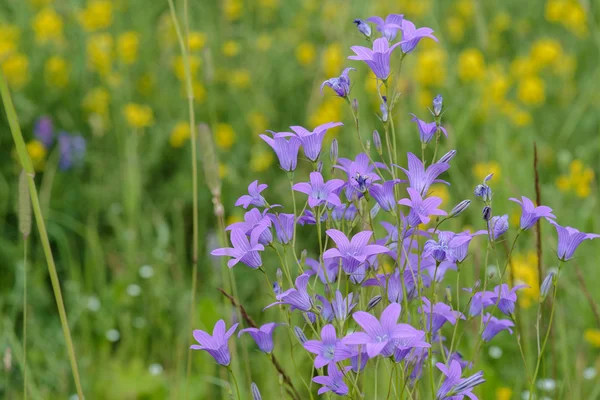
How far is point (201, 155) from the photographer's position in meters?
1.95

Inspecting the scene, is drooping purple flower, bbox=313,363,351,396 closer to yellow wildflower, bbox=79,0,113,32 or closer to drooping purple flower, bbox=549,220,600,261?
drooping purple flower, bbox=549,220,600,261

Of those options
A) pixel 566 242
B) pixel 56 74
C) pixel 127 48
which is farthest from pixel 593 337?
pixel 56 74

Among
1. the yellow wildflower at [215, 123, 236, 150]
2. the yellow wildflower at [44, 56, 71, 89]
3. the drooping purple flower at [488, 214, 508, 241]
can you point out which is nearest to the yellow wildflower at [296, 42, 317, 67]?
the yellow wildflower at [215, 123, 236, 150]

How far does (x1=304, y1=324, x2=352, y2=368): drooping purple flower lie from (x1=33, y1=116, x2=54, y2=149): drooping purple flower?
2.51 meters

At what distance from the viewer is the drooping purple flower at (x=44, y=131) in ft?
10.5

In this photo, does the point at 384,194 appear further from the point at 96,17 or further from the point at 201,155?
the point at 96,17

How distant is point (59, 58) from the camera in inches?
144

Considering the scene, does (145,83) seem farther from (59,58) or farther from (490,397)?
(490,397)

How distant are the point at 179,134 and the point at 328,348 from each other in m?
2.37

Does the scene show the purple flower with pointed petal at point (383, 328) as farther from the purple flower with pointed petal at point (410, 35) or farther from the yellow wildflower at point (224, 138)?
the yellow wildflower at point (224, 138)

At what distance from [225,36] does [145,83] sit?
710 mm

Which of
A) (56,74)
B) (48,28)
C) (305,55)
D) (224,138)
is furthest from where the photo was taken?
(305,55)

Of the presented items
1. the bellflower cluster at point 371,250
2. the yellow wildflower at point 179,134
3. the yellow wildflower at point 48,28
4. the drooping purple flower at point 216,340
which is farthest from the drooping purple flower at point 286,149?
the yellow wildflower at point 48,28

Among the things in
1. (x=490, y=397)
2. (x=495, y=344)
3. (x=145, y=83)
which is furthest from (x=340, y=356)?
(x=145, y=83)
